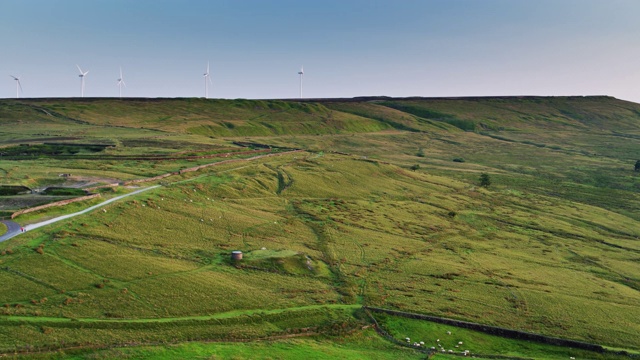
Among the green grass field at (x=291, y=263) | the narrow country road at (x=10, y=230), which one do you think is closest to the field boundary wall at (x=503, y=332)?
the green grass field at (x=291, y=263)

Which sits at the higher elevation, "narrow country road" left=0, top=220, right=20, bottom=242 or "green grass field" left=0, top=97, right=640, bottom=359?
"narrow country road" left=0, top=220, right=20, bottom=242

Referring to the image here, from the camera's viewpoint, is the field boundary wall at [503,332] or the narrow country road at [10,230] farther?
the narrow country road at [10,230]

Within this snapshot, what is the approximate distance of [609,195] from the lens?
151750mm

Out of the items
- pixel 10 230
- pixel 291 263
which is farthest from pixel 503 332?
pixel 10 230

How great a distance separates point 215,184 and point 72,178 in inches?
1023

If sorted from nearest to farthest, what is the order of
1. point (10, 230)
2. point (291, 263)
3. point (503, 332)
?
point (503, 332) → point (10, 230) → point (291, 263)

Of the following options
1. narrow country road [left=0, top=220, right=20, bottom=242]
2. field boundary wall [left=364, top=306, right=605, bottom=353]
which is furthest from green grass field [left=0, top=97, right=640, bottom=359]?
narrow country road [left=0, top=220, right=20, bottom=242]

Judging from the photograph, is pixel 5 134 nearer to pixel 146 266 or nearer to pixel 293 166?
pixel 293 166

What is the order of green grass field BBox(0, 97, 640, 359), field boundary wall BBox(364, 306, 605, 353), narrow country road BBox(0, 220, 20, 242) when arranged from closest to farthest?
green grass field BBox(0, 97, 640, 359) < field boundary wall BBox(364, 306, 605, 353) < narrow country road BBox(0, 220, 20, 242)

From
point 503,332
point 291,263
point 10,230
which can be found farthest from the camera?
point 291,263

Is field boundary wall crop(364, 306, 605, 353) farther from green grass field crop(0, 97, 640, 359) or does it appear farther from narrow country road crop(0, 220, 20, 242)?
narrow country road crop(0, 220, 20, 242)

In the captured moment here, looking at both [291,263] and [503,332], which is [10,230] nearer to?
[291,263]

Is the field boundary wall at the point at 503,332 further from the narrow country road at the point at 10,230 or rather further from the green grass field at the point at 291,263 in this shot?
the narrow country road at the point at 10,230

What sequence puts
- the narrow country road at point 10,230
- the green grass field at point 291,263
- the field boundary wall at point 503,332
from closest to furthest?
the green grass field at point 291,263 < the field boundary wall at point 503,332 < the narrow country road at point 10,230
